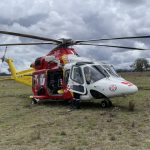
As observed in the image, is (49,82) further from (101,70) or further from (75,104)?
(101,70)

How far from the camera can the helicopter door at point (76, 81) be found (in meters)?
15.5

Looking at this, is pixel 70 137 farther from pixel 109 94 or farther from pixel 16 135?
pixel 109 94

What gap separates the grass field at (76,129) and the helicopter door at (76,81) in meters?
0.90

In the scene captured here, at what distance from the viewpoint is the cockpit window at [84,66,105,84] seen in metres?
15.0

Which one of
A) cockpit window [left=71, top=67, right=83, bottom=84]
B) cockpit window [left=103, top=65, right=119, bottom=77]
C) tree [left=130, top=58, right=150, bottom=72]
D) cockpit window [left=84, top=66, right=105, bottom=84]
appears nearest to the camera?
cockpit window [left=84, top=66, right=105, bottom=84]

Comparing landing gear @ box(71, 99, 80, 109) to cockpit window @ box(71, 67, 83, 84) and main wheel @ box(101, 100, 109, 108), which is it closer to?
cockpit window @ box(71, 67, 83, 84)

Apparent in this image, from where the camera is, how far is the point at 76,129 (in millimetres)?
10711

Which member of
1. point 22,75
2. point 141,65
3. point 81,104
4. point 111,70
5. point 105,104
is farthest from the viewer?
point 141,65

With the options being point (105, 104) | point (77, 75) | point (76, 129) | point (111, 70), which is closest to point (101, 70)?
point (111, 70)

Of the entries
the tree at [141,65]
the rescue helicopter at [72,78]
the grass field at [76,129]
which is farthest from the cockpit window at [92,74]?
the tree at [141,65]

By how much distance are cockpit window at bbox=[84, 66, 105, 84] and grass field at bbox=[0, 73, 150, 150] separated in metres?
1.21

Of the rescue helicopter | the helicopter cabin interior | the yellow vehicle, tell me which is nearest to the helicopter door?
the rescue helicopter

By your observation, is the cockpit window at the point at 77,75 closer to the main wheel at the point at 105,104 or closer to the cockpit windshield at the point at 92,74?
the cockpit windshield at the point at 92,74

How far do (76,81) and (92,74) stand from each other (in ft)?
3.12
